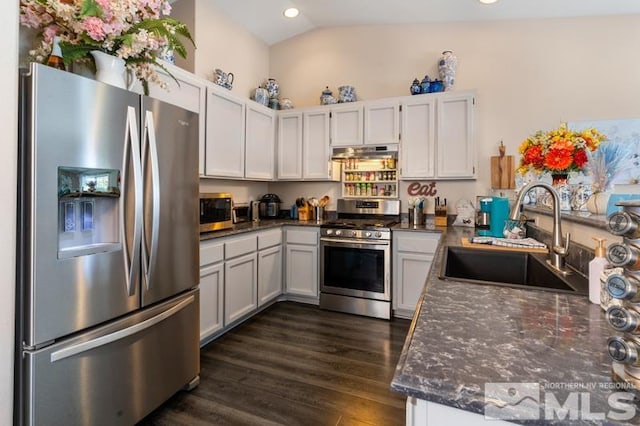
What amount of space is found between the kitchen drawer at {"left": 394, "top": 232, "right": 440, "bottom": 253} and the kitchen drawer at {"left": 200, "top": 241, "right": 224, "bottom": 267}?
5.30ft

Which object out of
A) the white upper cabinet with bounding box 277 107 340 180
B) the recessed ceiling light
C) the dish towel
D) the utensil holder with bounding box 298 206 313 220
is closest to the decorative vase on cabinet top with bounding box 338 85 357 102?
the white upper cabinet with bounding box 277 107 340 180

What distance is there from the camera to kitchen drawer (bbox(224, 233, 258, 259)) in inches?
106

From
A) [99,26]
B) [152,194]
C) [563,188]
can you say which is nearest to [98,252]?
[152,194]

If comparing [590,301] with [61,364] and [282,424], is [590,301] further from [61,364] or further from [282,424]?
[61,364]

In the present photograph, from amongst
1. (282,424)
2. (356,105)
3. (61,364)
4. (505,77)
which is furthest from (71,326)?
(505,77)

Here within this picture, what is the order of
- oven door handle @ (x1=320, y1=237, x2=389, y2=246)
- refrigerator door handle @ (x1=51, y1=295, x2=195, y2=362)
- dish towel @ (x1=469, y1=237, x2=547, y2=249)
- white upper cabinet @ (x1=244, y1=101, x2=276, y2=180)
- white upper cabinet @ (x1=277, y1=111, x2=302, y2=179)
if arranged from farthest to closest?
white upper cabinet @ (x1=277, y1=111, x2=302, y2=179)
white upper cabinet @ (x1=244, y1=101, x2=276, y2=180)
oven door handle @ (x1=320, y1=237, x2=389, y2=246)
dish towel @ (x1=469, y1=237, x2=547, y2=249)
refrigerator door handle @ (x1=51, y1=295, x2=195, y2=362)

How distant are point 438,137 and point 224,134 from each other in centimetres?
209

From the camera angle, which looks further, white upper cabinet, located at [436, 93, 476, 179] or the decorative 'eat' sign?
the decorative 'eat' sign

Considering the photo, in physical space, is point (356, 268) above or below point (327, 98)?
below

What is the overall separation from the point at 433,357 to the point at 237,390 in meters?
1.73

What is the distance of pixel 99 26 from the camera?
1464 mm

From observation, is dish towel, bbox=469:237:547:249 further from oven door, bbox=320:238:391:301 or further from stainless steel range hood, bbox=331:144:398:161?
stainless steel range hood, bbox=331:144:398:161

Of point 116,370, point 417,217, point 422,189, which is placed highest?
point 422,189

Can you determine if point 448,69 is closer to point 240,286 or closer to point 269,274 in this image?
point 269,274
